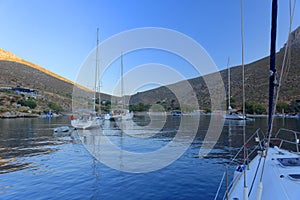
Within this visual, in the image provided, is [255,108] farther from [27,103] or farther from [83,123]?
[27,103]

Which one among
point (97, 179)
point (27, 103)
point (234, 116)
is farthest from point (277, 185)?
point (27, 103)

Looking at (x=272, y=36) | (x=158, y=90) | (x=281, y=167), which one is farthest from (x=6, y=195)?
(x=158, y=90)

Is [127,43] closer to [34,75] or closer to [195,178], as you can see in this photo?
[195,178]

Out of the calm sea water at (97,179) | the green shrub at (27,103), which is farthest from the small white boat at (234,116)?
the green shrub at (27,103)

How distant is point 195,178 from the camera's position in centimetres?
1178

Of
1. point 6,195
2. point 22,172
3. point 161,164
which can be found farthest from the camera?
point 161,164

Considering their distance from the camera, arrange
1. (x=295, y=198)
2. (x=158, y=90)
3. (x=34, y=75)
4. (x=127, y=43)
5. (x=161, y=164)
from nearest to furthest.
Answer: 1. (x=295, y=198)
2. (x=161, y=164)
3. (x=127, y=43)
4. (x=158, y=90)
5. (x=34, y=75)

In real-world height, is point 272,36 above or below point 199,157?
above

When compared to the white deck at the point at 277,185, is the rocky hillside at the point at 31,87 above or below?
above

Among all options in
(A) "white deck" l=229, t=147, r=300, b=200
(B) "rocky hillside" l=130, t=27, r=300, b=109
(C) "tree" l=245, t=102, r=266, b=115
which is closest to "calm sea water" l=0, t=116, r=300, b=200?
(A) "white deck" l=229, t=147, r=300, b=200

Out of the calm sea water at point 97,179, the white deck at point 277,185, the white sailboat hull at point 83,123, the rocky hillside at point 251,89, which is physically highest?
the rocky hillside at point 251,89

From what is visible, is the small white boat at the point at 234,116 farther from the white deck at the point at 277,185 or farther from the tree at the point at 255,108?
the white deck at the point at 277,185

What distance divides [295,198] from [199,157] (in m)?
12.9

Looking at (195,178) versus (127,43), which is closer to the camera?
(195,178)
